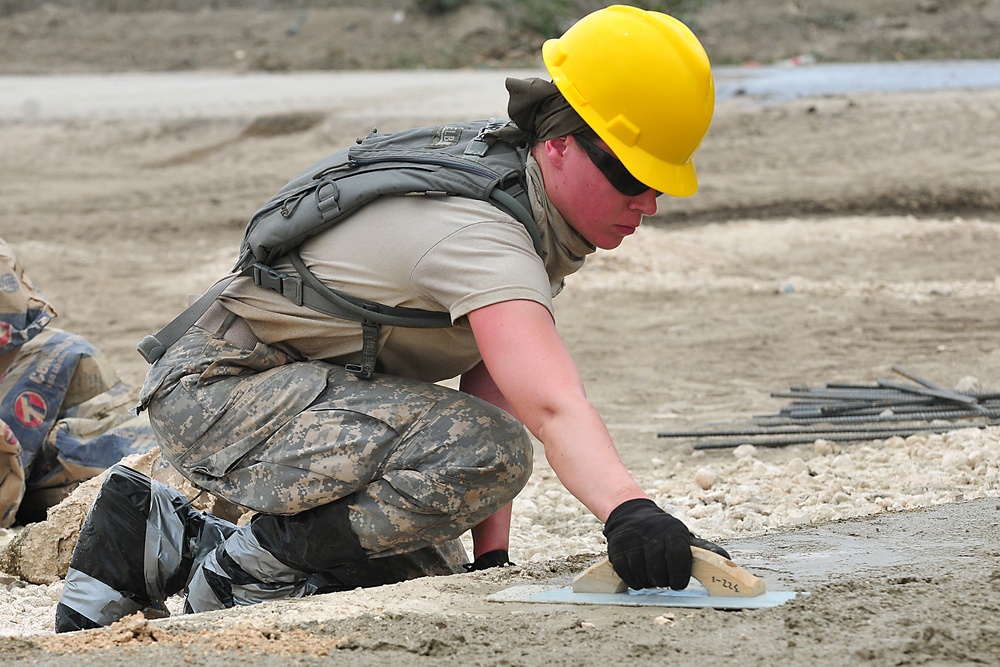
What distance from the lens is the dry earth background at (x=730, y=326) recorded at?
237 cm

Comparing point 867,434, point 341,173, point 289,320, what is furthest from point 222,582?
point 867,434

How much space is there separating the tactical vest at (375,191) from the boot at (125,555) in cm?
67

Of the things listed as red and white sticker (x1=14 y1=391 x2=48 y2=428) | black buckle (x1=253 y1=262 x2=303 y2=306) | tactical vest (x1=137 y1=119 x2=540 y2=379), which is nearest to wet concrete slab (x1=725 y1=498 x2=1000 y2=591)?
tactical vest (x1=137 y1=119 x2=540 y2=379)

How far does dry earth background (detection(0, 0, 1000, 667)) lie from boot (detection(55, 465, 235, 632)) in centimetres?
26

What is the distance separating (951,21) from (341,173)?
21520mm

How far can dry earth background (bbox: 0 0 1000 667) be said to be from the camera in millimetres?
2365

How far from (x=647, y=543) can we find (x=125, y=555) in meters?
1.49

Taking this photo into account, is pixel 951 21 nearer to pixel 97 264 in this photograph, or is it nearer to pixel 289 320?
pixel 97 264

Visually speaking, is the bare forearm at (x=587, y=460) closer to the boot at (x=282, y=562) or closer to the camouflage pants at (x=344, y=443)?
the camouflage pants at (x=344, y=443)

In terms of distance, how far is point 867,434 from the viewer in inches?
198

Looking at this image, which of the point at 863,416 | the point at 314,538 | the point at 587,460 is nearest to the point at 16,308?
the point at 314,538

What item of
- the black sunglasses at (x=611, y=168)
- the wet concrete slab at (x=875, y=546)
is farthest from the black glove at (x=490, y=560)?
the black sunglasses at (x=611, y=168)

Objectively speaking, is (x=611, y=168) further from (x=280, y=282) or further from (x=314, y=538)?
(x=314, y=538)

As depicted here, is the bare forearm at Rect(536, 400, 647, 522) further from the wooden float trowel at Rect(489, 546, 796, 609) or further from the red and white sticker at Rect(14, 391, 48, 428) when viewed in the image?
A: the red and white sticker at Rect(14, 391, 48, 428)
